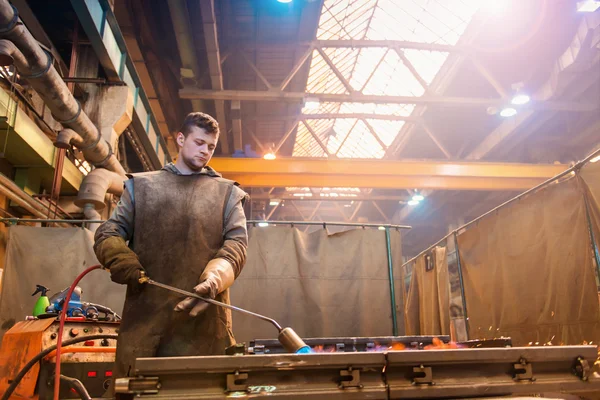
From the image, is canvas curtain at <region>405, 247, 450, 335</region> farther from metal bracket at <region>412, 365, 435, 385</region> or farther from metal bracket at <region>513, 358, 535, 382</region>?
metal bracket at <region>412, 365, 435, 385</region>

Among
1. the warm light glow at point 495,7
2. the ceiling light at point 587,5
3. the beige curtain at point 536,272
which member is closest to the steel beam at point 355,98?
the warm light glow at point 495,7

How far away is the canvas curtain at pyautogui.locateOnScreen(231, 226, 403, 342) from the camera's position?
662 centimetres

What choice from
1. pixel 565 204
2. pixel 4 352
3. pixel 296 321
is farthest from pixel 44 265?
pixel 565 204

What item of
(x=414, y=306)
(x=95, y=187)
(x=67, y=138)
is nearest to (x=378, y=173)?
(x=414, y=306)

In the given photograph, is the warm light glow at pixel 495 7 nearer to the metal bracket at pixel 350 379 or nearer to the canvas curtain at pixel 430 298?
the canvas curtain at pixel 430 298

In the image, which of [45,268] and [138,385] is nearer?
[138,385]

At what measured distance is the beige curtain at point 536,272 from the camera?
14.5ft

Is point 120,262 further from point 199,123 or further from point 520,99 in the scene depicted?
point 520,99

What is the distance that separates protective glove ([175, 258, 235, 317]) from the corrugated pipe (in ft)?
13.0

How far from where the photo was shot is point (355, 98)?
388 inches

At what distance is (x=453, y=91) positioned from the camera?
1198 cm

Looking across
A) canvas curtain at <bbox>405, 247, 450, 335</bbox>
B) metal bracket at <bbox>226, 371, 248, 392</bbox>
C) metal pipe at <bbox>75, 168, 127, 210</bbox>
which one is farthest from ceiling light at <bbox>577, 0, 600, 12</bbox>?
metal bracket at <bbox>226, 371, 248, 392</bbox>

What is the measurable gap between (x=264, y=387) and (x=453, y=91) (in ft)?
38.6

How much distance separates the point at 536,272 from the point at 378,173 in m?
5.61
